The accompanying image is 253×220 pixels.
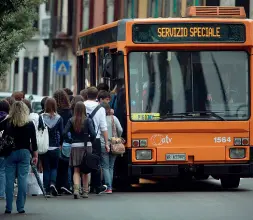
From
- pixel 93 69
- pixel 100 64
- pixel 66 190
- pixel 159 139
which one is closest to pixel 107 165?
pixel 66 190

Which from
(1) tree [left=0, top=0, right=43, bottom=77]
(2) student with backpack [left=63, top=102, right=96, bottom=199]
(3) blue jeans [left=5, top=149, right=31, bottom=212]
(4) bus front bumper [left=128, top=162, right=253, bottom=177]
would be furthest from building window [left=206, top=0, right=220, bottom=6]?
(3) blue jeans [left=5, top=149, right=31, bottom=212]

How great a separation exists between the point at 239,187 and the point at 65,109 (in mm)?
3911

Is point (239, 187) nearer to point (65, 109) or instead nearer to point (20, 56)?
point (65, 109)

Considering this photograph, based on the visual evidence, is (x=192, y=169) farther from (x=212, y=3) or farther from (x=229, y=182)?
(x=212, y=3)

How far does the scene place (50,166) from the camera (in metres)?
21.2

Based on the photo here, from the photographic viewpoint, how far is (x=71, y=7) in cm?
6288

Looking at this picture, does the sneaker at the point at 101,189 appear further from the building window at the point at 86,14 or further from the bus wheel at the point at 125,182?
the building window at the point at 86,14

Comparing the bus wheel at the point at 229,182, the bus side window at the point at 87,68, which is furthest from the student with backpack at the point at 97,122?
the bus side window at the point at 87,68

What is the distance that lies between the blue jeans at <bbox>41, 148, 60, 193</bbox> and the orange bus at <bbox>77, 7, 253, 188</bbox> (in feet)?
4.26

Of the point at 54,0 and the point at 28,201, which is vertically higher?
the point at 54,0

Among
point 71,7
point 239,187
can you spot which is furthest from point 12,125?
point 71,7

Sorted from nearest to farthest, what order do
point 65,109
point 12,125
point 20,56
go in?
point 12,125 < point 65,109 < point 20,56

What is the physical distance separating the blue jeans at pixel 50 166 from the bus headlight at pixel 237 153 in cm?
287

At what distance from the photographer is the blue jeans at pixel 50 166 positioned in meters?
21.0
